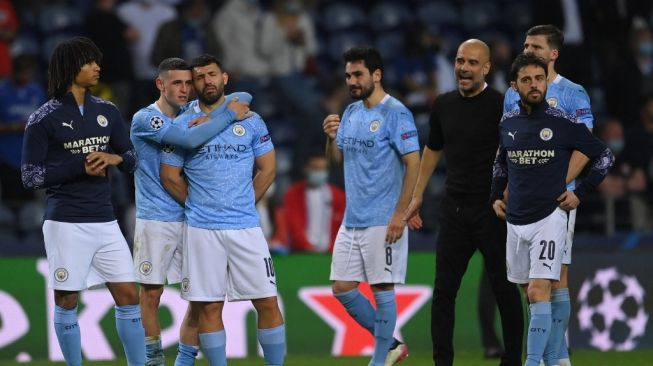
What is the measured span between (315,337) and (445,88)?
4.70 meters

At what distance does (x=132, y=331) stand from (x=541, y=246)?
8.60 feet

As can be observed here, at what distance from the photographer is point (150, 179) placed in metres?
9.77

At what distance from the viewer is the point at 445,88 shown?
647 inches

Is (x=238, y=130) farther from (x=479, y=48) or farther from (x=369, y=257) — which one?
(x=479, y=48)

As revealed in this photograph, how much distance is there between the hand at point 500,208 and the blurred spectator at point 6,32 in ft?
25.6

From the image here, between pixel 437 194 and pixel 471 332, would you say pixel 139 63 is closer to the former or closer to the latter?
pixel 437 194

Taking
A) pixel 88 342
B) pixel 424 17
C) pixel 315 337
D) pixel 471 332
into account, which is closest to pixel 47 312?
pixel 88 342

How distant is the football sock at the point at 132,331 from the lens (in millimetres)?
9086

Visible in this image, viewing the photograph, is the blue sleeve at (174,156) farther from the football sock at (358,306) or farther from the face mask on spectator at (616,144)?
the face mask on spectator at (616,144)

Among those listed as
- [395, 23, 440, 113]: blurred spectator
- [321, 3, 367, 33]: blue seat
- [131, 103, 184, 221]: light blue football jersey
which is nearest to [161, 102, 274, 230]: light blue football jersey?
[131, 103, 184, 221]: light blue football jersey

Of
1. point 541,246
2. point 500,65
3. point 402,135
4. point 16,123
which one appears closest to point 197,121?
point 402,135

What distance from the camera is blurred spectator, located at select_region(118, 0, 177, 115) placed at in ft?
52.1

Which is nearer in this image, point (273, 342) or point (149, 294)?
point (273, 342)

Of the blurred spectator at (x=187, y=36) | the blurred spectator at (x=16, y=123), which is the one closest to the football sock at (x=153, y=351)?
the blurred spectator at (x=16, y=123)
